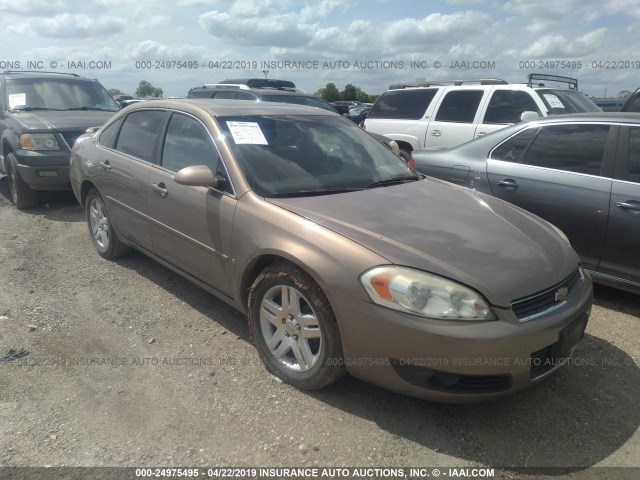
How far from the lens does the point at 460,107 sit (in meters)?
8.11

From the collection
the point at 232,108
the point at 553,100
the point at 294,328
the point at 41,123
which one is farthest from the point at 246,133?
the point at 553,100

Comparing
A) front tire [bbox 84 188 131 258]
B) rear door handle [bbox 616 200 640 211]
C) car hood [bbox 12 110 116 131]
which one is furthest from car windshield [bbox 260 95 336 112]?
rear door handle [bbox 616 200 640 211]

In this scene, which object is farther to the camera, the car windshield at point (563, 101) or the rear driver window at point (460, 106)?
the rear driver window at point (460, 106)

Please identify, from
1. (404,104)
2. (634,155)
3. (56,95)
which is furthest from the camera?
(404,104)

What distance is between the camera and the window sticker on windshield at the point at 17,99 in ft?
25.1

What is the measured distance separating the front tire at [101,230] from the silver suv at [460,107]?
5047 millimetres

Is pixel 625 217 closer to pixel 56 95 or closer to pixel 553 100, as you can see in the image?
pixel 553 100

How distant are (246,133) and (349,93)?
37470 mm

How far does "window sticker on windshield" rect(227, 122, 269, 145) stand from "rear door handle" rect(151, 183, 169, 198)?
2.29 ft

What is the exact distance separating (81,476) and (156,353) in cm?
113

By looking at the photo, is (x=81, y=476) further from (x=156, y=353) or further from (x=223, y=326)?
(x=223, y=326)

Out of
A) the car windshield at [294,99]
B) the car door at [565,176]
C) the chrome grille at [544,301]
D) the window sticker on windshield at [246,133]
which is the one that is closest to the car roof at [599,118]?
the car door at [565,176]

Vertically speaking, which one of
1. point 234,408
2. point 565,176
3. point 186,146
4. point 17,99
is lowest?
point 234,408

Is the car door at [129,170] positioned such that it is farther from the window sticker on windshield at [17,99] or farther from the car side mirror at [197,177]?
the window sticker on windshield at [17,99]
